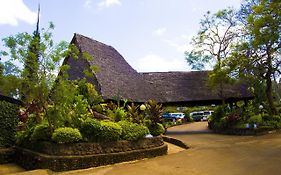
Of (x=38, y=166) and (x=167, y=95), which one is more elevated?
(x=167, y=95)

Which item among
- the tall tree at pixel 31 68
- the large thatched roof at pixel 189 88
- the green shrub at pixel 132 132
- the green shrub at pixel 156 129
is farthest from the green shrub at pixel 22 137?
the large thatched roof at pixel 189 88

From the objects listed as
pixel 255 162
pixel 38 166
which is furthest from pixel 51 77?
pixel 255 162

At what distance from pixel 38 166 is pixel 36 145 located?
4.22 ft

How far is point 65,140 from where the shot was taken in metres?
10.8

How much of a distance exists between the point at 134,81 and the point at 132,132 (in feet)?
32.1

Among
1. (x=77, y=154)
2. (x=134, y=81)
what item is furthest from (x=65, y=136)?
(x=134, y=81)

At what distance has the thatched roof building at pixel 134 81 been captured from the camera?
65.9 feet

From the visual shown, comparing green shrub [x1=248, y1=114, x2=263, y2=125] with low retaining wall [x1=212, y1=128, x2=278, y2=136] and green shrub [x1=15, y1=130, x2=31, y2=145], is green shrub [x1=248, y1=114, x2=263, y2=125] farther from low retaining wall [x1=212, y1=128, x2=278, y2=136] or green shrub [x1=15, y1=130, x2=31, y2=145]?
green shrub [x1=15, y1=130, x2=31, y2=145]

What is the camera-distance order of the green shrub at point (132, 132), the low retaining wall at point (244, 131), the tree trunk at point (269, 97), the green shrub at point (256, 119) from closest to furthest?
the green shrub at point (132, 132)
the low retaining wall at point (244, 131)
the green shrub at point (256, 119)
the tree trunk at point (269, 97)

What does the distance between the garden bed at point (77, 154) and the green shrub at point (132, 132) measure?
7.9 inches

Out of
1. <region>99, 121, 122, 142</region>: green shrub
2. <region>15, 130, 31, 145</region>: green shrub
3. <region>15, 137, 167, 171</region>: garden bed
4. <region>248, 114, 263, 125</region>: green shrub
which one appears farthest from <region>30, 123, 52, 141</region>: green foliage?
<region>248, 114, 263, 125</region>: green shrub

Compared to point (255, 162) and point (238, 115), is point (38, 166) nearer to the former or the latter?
point (255, 162)

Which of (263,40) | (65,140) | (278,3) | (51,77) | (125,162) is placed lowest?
(125,162)

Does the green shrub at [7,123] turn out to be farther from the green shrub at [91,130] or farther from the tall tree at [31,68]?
the green shrub at [91,130]
